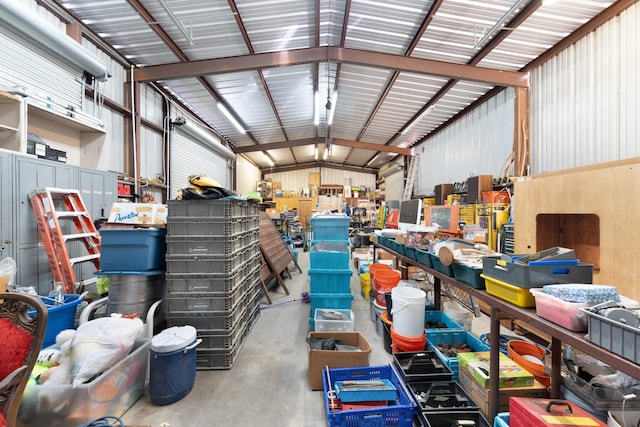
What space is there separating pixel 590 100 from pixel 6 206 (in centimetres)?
669

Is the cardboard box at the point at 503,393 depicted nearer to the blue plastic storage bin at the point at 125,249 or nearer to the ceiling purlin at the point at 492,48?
the blue plastic storage bin at the point at 125,249

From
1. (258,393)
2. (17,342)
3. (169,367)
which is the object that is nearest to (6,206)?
(17,342)

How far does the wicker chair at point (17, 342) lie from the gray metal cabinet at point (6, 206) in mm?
1856

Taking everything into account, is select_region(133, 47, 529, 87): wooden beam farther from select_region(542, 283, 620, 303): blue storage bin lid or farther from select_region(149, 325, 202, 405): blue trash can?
select_region(542, 283, 620, 303): blue storage bin lid

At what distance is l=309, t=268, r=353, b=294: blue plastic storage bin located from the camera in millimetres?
3043

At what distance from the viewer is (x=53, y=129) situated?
3.21 metres

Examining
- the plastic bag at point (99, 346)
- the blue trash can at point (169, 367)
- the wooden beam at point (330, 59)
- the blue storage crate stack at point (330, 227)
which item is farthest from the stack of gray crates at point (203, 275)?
the wooden beam at point (330, 59)

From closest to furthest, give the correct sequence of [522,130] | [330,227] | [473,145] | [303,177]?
[330,227] → [522,130] → [473,145] → [303,177]

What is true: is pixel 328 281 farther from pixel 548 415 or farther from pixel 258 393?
pixel 548 415

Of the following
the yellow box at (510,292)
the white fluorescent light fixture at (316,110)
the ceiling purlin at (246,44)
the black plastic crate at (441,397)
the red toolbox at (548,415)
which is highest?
the white fluorescent light fixture at (316,110)

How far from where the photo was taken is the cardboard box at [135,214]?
251 cm

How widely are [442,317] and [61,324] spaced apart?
344 centimetres

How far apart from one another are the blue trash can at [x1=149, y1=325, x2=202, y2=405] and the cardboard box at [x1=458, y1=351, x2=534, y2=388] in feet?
6.39

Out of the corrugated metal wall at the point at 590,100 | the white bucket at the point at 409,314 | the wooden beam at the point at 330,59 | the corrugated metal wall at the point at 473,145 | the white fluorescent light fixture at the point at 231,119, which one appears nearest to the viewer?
the white bucket at the point at 409,314
